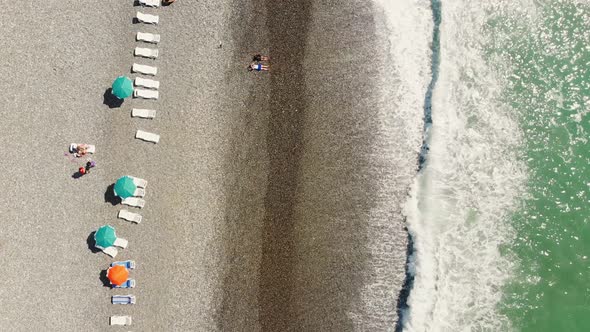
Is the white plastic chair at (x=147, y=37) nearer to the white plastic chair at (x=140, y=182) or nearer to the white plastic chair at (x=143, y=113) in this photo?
the white plastic chair at (x=143, y=113)

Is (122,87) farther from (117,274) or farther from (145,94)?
(117,274)

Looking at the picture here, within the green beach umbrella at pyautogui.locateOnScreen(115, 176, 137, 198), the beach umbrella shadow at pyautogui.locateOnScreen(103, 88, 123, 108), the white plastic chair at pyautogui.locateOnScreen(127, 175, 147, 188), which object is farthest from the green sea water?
the beach umbrella shadow at pyautogui.locateOnScreen(103, 88, 123, 108)

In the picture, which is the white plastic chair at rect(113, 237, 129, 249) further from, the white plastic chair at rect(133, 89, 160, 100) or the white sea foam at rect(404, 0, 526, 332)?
the white sea foam at rect(404, 0, 526, 332)

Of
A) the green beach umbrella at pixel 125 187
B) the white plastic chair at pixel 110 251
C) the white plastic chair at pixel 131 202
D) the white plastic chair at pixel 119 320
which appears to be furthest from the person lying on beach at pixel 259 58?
the white plastic chair at pixel 119 320

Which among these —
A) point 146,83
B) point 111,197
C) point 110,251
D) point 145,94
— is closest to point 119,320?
point 110,251

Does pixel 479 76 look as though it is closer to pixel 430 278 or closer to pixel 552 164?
pixel 552 164

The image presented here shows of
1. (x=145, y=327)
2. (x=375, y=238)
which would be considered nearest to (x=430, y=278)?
(x=375, y=238)
